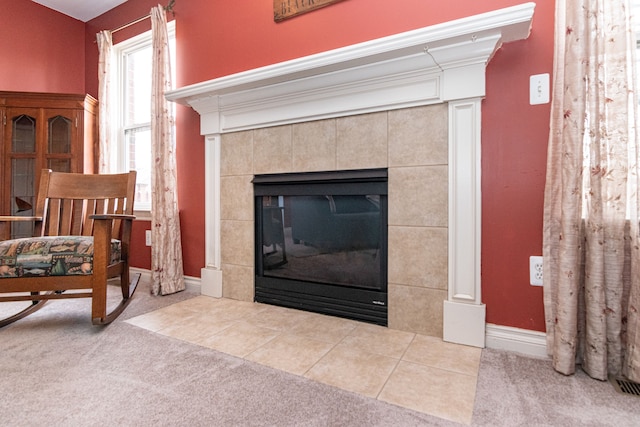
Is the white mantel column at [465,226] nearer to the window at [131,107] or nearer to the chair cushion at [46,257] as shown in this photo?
the chair cushion at [46,257]

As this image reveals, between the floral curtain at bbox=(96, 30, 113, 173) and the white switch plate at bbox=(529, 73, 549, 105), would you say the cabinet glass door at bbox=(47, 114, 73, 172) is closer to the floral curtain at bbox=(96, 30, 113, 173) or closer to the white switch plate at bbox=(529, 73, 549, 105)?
the floral curtain at bbox=(96, 30, 113, 173)

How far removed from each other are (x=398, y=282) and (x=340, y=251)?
0.38 metres

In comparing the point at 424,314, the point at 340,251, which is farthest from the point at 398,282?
the point at 340,251

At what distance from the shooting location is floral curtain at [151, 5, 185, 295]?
2.29 metres

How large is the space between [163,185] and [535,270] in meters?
2.31

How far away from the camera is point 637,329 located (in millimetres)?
1114

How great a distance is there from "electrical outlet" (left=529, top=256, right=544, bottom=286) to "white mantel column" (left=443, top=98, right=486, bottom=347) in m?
0.21

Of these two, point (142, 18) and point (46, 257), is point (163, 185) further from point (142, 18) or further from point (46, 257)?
point (142, 18)

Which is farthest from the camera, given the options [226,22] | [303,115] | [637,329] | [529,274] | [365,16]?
[226,22]

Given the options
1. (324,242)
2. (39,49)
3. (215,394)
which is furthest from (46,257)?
(39,49)

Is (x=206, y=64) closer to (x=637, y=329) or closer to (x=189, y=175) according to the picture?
(x=189, y=175)

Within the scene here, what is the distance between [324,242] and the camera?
192 cm

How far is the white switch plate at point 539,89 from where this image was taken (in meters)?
1.38

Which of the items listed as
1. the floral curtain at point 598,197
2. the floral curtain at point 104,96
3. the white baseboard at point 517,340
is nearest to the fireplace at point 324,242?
the white baseboard at point 517,340
